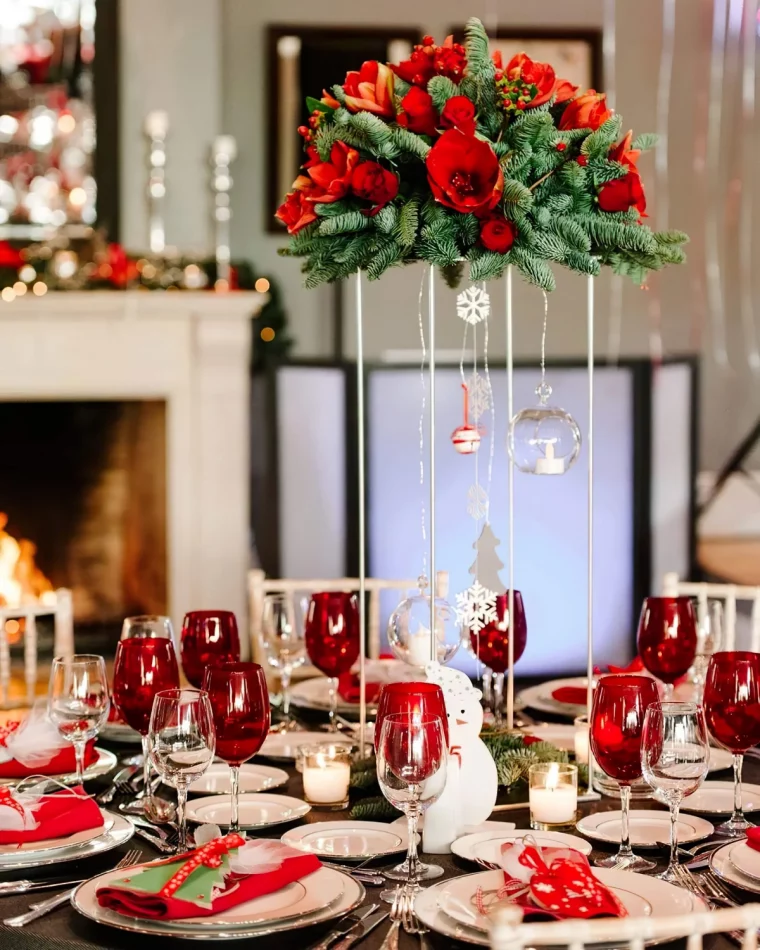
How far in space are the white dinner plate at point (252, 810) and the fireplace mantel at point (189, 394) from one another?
2.46 m

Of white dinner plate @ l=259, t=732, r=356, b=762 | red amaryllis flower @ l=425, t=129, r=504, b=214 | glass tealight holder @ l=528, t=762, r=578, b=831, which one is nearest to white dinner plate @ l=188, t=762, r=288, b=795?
white dinner plate @ l=259, t=732, r=356, b=762

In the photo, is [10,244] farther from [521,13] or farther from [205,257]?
[521,13]

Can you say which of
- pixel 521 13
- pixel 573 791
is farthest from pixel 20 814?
pixel 521 13

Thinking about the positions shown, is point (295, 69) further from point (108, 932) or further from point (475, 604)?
point (108, 932)

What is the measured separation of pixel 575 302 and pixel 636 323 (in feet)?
0.79

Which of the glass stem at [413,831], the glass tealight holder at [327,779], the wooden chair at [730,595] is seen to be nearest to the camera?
the glass stem at [413,831]

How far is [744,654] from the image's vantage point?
148 centimetres

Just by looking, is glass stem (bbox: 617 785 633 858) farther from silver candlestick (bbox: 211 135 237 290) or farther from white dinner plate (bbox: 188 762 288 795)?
silver candlestick (bbox: 211 135 237 290)

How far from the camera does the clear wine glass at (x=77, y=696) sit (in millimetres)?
1567

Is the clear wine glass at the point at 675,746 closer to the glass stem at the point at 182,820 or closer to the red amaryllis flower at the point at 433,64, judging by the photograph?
the glass stem at the point at 182,820

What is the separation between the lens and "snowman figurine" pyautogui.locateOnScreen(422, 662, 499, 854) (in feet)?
4.58

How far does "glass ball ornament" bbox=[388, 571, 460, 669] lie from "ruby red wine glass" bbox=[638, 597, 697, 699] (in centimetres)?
28

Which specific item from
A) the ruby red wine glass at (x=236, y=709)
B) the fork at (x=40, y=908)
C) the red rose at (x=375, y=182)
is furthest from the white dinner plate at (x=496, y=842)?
the red rose at (x=375, y=182)

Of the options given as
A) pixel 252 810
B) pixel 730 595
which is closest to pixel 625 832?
pixel 252 810
